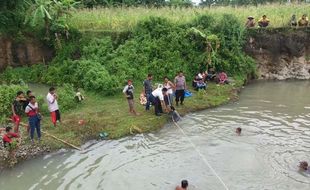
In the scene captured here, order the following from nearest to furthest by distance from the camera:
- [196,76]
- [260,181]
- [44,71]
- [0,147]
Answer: [260,181]
[0,147]
[196,76]
[44,71]

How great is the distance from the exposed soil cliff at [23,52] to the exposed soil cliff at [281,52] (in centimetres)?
1238

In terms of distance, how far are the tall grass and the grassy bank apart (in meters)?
6.54

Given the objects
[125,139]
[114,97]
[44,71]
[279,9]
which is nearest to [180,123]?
[125,139]

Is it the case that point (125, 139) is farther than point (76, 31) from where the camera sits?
No

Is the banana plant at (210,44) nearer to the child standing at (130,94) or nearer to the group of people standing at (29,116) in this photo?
the child standing at (130,94)

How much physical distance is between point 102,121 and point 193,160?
4654 mm

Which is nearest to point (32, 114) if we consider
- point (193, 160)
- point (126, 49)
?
point (193, 160)

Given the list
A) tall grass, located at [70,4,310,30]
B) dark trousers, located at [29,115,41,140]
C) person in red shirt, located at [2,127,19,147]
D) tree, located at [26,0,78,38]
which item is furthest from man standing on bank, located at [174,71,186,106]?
tree, located at [26,0,78,38]

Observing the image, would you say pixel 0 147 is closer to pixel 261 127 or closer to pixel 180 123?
pixel 180 123

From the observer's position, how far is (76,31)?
25.1 m

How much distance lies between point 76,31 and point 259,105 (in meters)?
11.8

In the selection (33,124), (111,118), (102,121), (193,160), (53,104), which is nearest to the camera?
(193,160)

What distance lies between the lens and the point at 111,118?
17156mm

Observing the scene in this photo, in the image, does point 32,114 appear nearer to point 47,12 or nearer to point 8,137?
point 8,137
